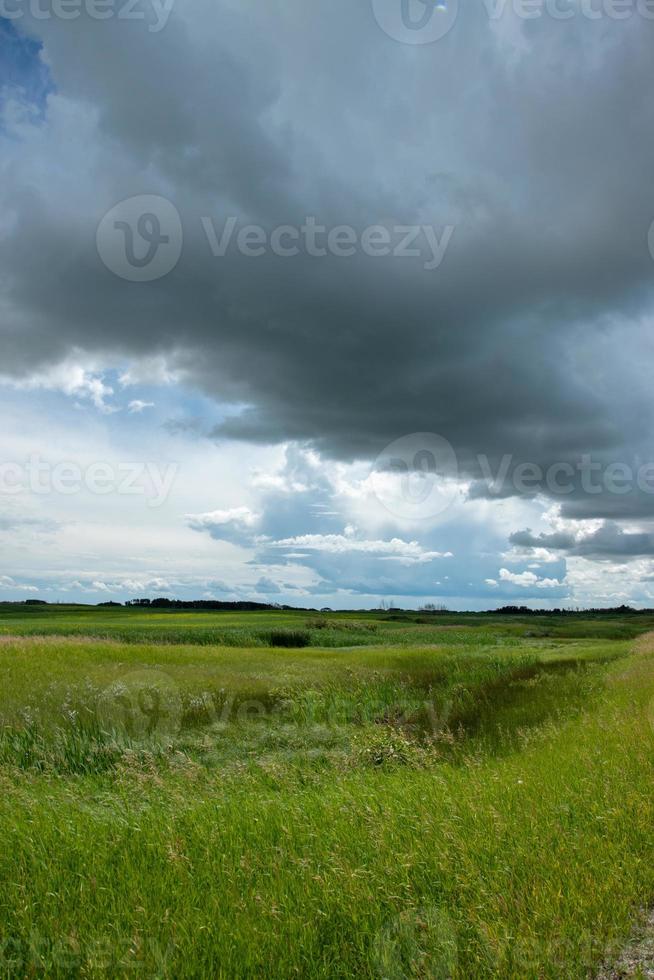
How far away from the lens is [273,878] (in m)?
6.60

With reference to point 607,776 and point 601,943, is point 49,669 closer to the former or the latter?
point 607,776

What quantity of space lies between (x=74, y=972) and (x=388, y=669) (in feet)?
83.9

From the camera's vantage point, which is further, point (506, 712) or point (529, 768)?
point (506, 712)

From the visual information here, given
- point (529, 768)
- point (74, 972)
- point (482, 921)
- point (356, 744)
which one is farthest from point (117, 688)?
point (482, 921)

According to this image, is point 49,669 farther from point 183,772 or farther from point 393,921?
point 393,921

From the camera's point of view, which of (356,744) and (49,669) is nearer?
(356,744)

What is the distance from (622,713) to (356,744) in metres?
6.12

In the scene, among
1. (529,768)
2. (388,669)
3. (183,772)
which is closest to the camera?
(529,768)

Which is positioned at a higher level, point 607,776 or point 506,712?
point 607,776

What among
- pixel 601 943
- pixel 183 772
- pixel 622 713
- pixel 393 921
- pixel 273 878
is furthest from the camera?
pixel 622 713

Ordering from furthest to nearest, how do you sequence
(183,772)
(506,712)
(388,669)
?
1. (388,669)
2. (506,712)
3. (183,772)

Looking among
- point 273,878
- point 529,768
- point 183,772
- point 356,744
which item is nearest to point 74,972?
point 273,878

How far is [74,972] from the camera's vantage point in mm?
5289

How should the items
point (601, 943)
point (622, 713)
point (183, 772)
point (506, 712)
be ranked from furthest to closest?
1. point (506, 712)
2. point (622, 713)
3. point (183, 772)
4. point (601, 943)
